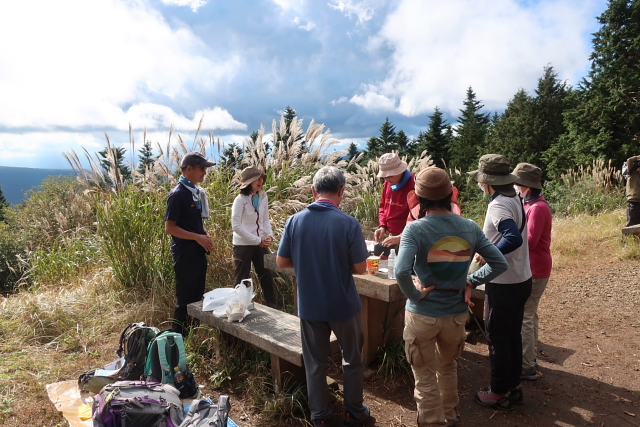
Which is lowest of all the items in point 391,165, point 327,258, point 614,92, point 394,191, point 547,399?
point 547,399

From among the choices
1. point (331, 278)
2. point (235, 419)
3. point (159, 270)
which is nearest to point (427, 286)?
point (331, 278)

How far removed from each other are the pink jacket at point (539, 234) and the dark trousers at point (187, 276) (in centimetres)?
260

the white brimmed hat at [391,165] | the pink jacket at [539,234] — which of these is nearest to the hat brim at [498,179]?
the pink jacket at [539,234]

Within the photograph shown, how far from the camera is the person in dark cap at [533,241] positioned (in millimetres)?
2852

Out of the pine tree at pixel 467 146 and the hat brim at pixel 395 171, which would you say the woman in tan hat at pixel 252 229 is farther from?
the pine tree at pixel 467 146

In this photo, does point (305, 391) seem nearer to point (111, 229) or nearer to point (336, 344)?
point (336, 344)

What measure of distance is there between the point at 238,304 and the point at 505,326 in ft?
6.05

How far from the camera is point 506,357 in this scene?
8.81 ft

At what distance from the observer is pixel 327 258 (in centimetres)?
233

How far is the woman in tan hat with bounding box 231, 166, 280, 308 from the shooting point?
4.01 metres

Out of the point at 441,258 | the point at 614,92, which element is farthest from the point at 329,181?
the point at 614,92

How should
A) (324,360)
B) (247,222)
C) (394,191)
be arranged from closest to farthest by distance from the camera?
(324,360), (394,191), (247,222)

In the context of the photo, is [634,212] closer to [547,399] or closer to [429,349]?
[547,399]

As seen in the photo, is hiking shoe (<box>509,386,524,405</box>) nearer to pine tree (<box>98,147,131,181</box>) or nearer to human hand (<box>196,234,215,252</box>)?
human hand (<box>196,234,215,252</box>)
